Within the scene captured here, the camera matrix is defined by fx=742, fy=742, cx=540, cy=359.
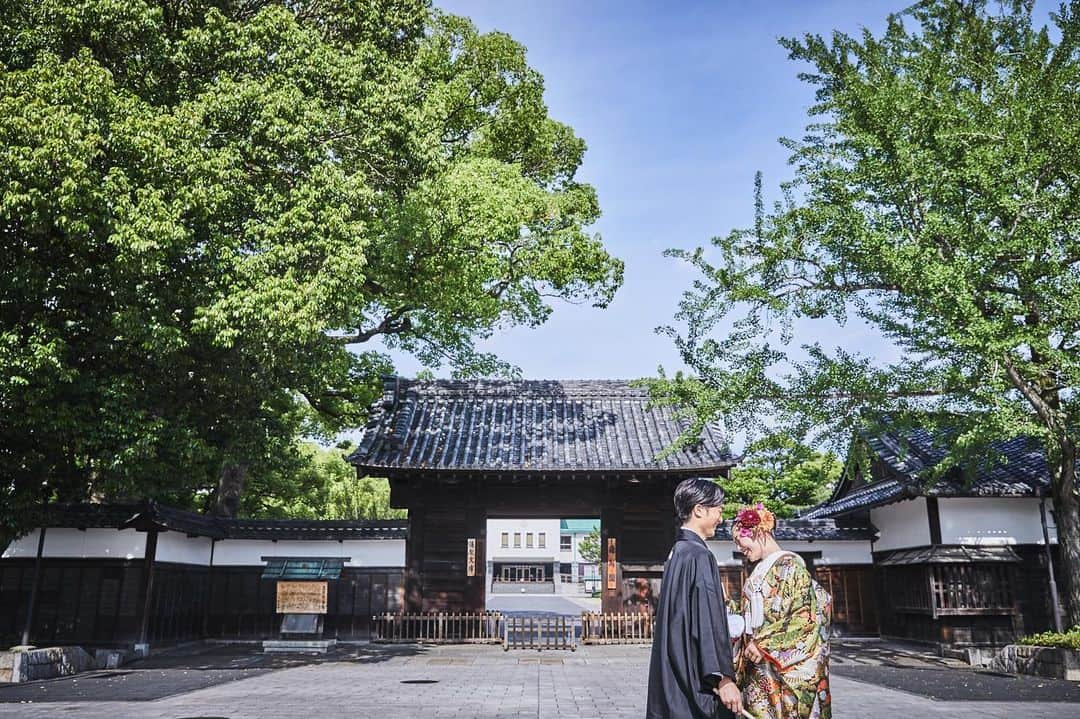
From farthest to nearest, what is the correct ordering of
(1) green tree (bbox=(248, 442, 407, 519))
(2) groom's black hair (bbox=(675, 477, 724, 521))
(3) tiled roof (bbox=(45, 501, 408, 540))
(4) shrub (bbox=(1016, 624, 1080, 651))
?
(1) green tree (bbox=(248, 442, 407, 519)), (3) tiled roof (bbox=(45, 501, 408, 540)), (4) shrub (bbox=(1016, 624, 1080, 651)), (2) groom's black hair (bbox=(675, 477, 724, 521))

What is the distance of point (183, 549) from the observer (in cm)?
1695

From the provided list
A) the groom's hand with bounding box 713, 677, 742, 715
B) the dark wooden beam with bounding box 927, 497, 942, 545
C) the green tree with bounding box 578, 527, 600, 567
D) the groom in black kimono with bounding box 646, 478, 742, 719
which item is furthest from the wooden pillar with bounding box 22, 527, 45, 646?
the green tree with bounding box 578, 527, 600, 567

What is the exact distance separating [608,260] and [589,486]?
5937 millimetres

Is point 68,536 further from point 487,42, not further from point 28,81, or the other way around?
point 487,42

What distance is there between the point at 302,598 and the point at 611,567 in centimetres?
713

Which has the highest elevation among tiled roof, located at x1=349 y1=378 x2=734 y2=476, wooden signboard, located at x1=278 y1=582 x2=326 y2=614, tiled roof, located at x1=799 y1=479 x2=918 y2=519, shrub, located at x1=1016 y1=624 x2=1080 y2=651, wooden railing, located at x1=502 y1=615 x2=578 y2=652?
tiled roof, located at x1=349 y1=378 x2=734 y2=476

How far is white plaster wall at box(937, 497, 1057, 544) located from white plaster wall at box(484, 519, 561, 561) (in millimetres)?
48050

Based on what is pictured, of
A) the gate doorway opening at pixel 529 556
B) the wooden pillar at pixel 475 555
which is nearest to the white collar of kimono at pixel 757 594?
the wooden pillar at pixel 475 555

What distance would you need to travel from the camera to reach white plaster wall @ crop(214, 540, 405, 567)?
1802 cm

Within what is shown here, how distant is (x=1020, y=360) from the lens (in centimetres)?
1241

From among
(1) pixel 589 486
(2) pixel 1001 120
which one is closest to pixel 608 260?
(1) pixel 589 486

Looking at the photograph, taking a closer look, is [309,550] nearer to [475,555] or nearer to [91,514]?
[475,555]

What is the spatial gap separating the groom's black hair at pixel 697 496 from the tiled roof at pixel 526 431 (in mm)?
11817

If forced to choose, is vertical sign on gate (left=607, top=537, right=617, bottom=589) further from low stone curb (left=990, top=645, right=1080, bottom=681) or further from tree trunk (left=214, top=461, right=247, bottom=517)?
tree trunk (left=214, top=461, right=247, bottom=517)
